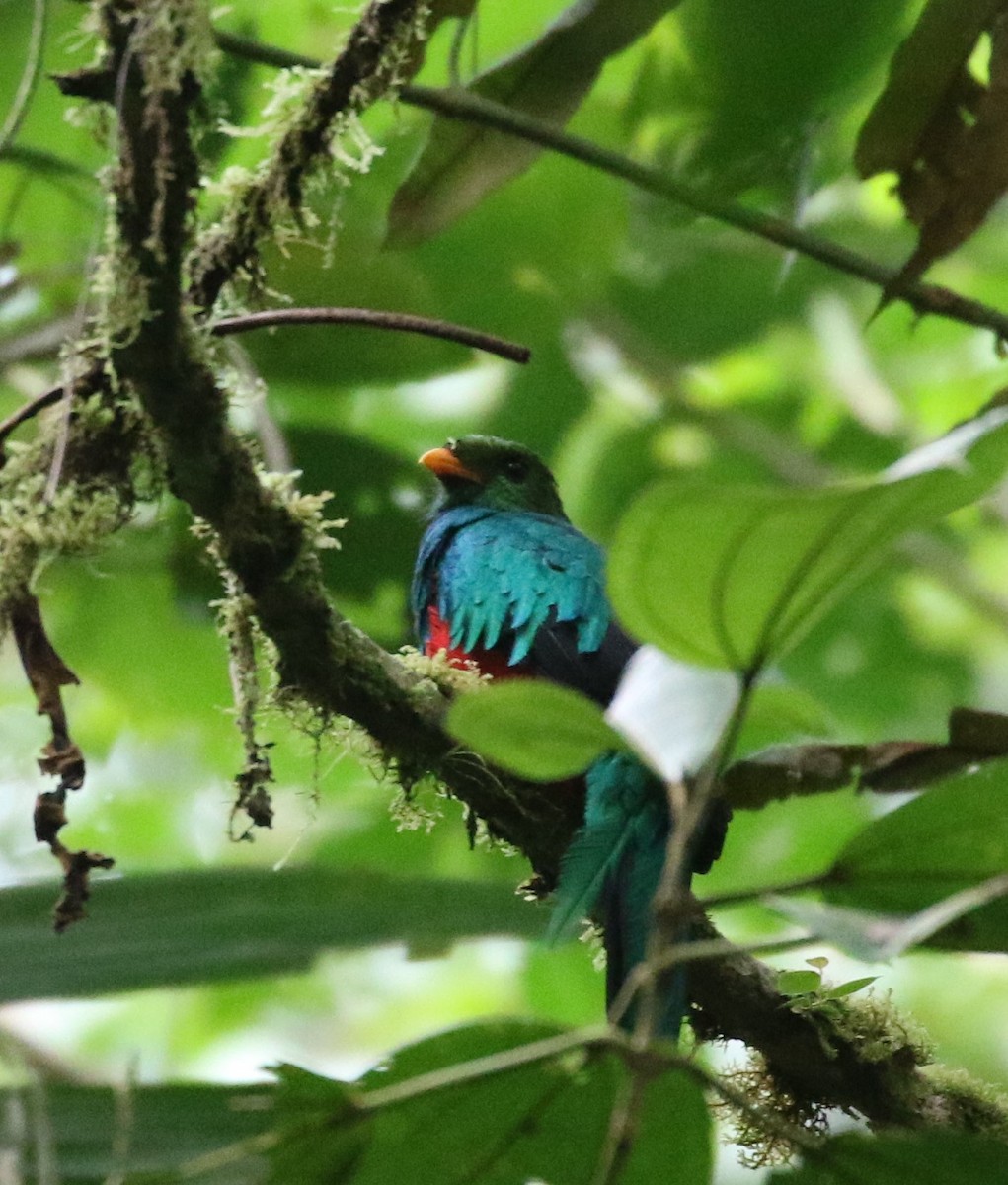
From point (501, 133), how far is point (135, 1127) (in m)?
1.95

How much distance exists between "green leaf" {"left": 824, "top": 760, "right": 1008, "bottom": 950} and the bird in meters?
0.45

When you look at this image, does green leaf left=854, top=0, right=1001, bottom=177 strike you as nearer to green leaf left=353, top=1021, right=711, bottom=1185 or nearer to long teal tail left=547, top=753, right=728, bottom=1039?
long teal tail left=547, top=753, right=728, bottom=1039

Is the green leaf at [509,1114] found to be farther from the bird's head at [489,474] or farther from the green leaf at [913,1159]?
the bird's head at [489,474]

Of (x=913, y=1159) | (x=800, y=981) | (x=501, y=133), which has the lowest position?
(x=913, y=1159)

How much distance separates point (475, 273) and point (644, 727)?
313cm

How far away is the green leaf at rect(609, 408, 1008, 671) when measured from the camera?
4.15ft

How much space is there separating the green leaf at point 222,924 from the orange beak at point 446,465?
1661mm

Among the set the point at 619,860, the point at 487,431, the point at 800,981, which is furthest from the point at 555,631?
the point at 487,431

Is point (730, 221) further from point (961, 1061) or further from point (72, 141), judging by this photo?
point (961, 1061)

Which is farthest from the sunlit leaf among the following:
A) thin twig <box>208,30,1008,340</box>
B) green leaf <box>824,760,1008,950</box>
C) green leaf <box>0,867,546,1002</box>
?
thin twig <box>208,30,1008,340</box>

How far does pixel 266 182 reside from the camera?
2.31m

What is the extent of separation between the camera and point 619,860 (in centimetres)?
234

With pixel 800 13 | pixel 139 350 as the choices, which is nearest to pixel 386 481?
pixel 800 13

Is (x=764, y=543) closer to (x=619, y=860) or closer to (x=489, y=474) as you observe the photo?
(x=619, y=860)
